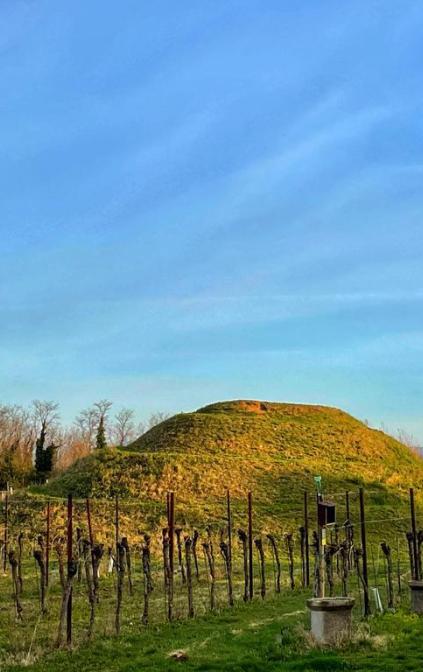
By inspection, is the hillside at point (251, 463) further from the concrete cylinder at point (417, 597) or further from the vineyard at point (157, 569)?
the concrete cylinder at point (417, 597)

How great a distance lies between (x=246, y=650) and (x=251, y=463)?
34.8m

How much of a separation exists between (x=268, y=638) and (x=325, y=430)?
4462cm

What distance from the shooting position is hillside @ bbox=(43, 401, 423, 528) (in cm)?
3941

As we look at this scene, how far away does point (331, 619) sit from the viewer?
1169 cm

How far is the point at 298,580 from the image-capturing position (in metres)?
23.7

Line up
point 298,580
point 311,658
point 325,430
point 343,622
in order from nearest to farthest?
1. point 311,658
2. point 343,622
3. point 298,580
4. point 325,430

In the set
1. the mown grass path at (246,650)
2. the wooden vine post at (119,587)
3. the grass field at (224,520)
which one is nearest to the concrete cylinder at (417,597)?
the mown grass path at (246,650)

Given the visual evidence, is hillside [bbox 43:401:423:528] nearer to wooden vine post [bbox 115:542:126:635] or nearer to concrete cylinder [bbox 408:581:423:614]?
wooden vine post [bbox 115:542:126:635]

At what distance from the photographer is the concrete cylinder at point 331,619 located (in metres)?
11.6

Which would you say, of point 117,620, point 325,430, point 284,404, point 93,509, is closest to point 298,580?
point 117,620

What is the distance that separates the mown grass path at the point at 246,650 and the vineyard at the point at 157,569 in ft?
2.22

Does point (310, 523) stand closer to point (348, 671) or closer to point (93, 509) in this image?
point (93, 509)

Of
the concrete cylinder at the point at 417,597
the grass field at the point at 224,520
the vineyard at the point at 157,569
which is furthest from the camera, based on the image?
the concrete cylinder at the point at 417,597

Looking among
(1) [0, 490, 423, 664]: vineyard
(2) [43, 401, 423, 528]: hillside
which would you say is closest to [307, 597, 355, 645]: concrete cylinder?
(1) [0, 490, 423, 664]: vineyard
